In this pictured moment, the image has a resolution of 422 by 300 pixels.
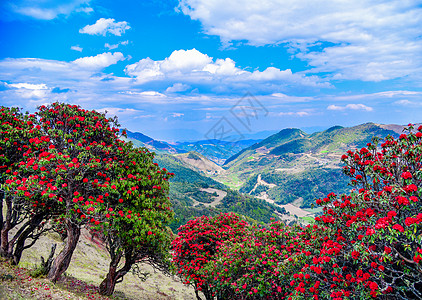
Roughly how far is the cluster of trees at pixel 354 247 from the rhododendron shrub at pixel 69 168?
7.95 m

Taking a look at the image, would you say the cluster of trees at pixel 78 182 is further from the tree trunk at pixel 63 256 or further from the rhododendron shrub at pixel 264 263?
the rhododendron shrub at pixel 264 263

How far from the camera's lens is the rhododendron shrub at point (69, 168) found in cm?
923

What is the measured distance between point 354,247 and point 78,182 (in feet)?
34.1

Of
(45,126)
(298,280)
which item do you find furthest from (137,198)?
(298,280)

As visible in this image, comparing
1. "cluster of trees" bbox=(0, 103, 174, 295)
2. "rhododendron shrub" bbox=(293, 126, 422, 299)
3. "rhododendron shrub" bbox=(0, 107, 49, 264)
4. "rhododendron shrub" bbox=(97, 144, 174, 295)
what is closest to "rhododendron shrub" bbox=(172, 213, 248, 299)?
"rhododendron shrub" bbox=(97, 144, 174, 295)

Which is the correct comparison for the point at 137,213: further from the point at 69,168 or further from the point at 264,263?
the point at 264,263

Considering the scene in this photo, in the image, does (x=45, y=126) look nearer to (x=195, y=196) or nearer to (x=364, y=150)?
(x=364, y=150)

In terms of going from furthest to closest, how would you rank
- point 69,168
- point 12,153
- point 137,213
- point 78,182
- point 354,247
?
point 137,213 < point 12,153 < point 78,182 < point 69,168 < point 354,247

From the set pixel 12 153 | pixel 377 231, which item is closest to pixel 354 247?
pixel 377 231

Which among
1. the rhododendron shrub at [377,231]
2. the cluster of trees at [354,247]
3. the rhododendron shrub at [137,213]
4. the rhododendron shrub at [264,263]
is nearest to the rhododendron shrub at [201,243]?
the cluster of trees at [354,247]

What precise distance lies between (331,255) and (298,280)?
68.5 inches

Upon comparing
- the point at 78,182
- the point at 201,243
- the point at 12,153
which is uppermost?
the point at 12,153

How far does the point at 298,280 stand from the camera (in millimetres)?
8977

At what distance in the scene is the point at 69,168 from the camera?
966 centimetres
